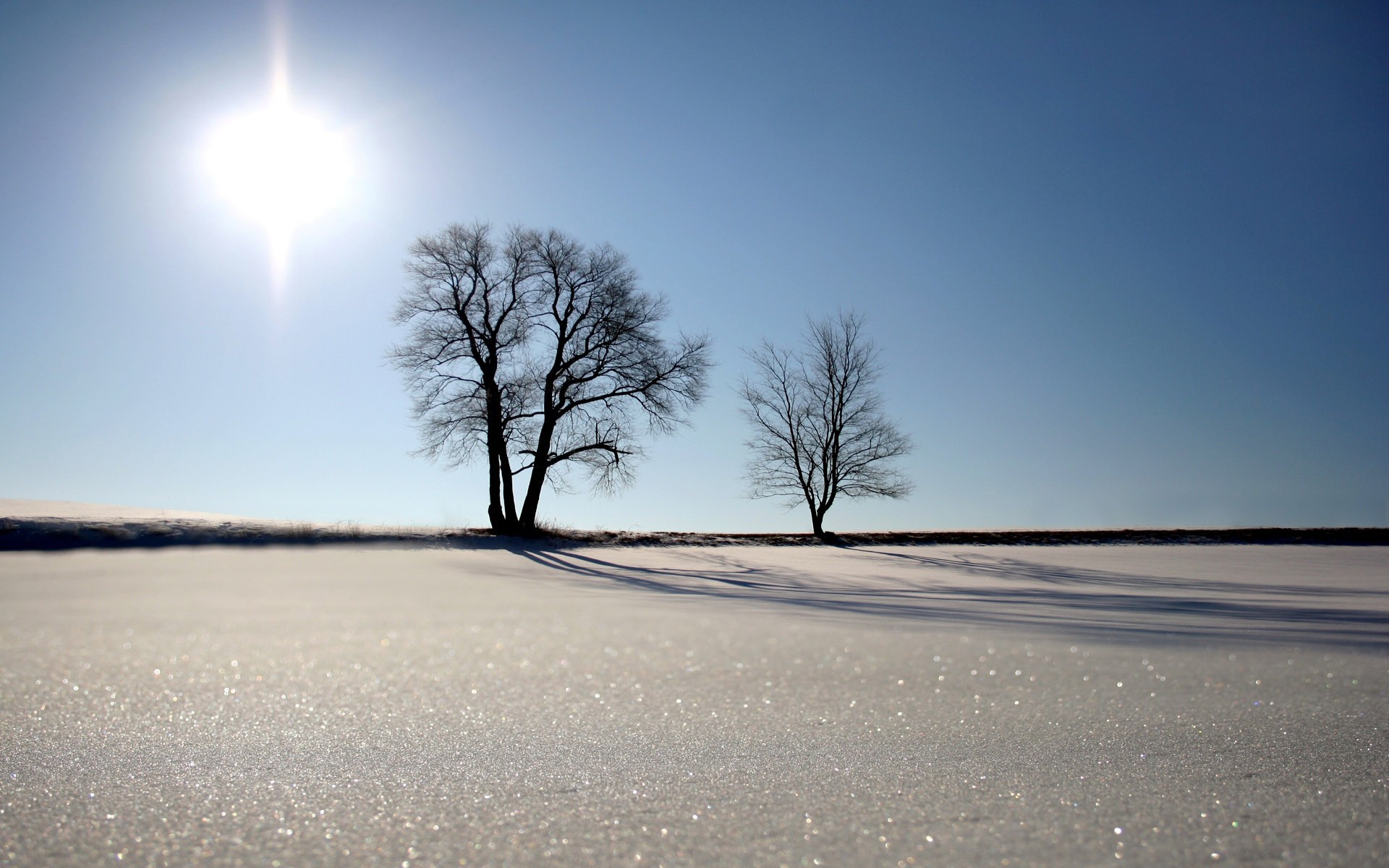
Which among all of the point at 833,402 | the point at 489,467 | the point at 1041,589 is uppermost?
the point at 833,402

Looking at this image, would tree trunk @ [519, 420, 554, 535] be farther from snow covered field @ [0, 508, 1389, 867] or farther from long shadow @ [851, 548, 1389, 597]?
snow covered field @ [0, 508, 1389, 867]

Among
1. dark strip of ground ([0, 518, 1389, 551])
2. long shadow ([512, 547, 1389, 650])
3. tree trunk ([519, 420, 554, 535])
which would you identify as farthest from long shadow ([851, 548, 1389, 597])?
tree trunk ([519, 420, 554, 535])

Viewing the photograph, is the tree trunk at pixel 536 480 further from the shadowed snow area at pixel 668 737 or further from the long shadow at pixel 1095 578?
the shadowed snow area at pixel 668 737

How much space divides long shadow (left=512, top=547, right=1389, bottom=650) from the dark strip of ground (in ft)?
13.0

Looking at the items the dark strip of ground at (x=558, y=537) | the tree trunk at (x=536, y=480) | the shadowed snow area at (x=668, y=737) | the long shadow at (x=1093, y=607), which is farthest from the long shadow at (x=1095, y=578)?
the tree trunk at (x=536, y=480)

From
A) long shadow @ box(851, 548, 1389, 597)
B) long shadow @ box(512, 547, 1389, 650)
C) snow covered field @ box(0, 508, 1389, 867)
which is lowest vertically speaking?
long shadow @ box(851, 548, 1389, 597)

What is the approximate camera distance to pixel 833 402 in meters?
19.7

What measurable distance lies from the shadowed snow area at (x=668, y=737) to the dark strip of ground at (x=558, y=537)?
4.70 m

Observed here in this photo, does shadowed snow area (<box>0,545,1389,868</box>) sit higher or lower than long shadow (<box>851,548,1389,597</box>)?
higher

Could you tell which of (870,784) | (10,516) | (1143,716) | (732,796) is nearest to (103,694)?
(732,796)

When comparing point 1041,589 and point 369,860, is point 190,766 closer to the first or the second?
point 369,860

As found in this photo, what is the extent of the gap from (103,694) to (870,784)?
61.8 inches

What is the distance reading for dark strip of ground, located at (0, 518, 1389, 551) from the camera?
21.8ft

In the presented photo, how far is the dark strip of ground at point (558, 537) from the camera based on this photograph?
665 cm
